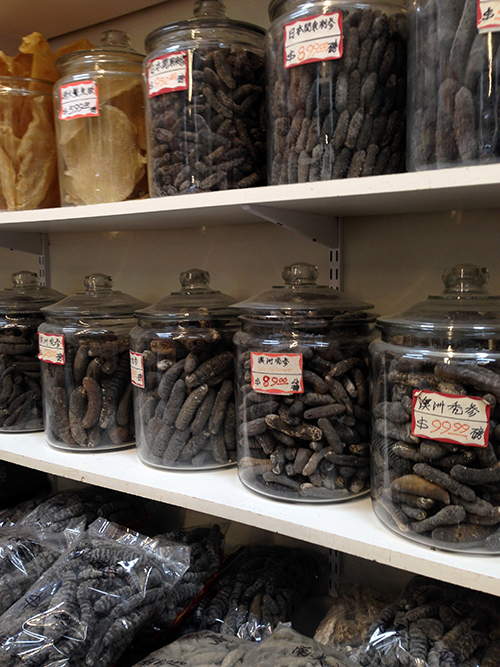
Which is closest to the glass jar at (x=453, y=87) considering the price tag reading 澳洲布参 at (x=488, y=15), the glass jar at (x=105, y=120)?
the price tag reading 澳洲布参 at (x=488, y=15)

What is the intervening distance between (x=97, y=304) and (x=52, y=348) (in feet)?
0.42

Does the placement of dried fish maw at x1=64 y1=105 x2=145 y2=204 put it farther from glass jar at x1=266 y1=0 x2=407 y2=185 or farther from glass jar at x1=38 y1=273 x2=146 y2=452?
glass jar at x1=266 y1=0 x2=407 y2=185

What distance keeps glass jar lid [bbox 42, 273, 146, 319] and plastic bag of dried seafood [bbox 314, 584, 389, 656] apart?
27.1 inches

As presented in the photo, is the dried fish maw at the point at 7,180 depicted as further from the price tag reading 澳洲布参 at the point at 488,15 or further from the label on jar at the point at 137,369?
the price tag reading 澳洲布参 at the point at 488,15

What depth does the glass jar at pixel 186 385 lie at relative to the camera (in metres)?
0.98

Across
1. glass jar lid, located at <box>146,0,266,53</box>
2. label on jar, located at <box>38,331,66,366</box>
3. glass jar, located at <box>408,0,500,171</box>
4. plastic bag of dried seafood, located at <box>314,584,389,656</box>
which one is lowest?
plastic bag of dried seafood, located at <box>314,584,389,656</box>

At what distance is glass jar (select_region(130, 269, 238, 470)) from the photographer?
977 millimetres

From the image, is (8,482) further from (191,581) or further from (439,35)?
(439,35)

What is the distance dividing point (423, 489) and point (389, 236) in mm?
534

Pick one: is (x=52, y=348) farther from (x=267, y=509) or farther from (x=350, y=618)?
(x=350, y=618)

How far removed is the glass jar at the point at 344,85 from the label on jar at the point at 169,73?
0.18m

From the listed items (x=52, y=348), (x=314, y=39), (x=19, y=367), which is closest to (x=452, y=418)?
(x=314, y=39)

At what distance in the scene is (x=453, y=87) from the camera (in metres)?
0.66

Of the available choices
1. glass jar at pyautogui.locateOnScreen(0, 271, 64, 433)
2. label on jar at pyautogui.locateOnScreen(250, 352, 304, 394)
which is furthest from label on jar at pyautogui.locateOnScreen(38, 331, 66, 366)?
label on jar at pyautogui.locateOnScreen(250, 352, 304, 394)
